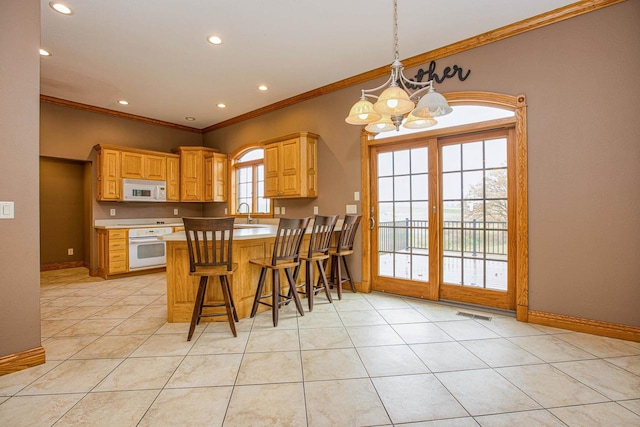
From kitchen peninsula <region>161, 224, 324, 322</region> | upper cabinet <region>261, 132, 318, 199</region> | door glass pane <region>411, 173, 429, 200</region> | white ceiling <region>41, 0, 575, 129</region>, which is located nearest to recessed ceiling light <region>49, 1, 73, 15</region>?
white ceiling <region>41, 0, 575, 129</region>

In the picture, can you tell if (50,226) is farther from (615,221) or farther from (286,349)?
(615,221)

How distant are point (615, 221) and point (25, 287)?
186 inches

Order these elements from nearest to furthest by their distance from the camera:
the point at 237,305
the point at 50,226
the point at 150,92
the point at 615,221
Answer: the point at 615,221
the point at 237,305
the point at 150,92
the point at 50,226

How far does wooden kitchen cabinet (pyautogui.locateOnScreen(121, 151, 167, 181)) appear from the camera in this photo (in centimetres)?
550

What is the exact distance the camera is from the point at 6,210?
214cm

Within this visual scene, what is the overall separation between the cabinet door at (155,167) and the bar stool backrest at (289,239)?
12.7 feet

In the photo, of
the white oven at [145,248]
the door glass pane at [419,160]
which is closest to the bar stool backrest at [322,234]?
the door glass pane at [419,160]

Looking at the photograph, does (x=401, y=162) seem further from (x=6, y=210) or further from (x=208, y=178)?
(x=208, y=178)

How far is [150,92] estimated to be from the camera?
481cm

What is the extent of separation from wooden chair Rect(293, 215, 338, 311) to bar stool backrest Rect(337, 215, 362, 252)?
23 cm

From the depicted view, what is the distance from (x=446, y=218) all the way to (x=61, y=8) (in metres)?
4.47

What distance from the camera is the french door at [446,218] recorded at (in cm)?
337

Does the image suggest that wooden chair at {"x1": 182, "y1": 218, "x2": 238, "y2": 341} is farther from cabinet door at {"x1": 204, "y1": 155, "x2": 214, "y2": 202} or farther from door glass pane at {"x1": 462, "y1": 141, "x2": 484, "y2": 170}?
cabinet door at {"x1": 204, "y1": 155, "x2": 214, "y2": 202}

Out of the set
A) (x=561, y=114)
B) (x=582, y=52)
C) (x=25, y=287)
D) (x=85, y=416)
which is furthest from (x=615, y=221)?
(x=25, y=287)
